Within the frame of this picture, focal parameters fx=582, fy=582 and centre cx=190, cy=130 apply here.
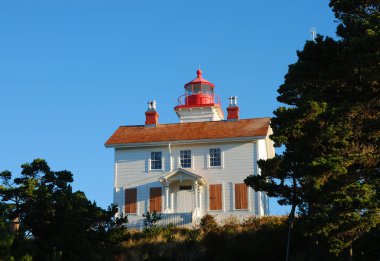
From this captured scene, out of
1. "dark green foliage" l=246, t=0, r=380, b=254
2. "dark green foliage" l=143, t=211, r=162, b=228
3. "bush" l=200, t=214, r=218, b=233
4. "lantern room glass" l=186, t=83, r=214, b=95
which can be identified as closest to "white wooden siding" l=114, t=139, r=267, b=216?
"bush" l=200, t=214, r=218, b=233

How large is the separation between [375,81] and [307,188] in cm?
334

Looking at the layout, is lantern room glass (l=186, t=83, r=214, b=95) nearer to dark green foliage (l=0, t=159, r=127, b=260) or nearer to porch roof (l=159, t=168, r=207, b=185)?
porch roof (l=159, t=168, r=207, b=185)

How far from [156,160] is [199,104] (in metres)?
7.43

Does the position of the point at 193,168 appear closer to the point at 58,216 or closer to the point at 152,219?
the point at 152,219

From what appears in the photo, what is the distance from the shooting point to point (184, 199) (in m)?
30.4

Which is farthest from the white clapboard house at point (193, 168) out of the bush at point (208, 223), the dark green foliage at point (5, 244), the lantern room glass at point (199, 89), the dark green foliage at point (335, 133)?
the dark green foliage at point (5, 244)

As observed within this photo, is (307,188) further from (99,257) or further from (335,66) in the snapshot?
(99,257)

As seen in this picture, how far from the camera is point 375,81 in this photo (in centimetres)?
1530

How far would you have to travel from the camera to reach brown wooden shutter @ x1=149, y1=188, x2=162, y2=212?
3012 cm

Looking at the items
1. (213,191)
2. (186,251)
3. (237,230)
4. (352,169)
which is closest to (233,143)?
(213,191)

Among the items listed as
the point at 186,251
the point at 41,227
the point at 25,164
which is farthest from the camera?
the point at 186,251

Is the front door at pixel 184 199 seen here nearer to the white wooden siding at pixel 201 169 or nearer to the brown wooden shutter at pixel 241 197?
the white wooden siding at pixel 201 169

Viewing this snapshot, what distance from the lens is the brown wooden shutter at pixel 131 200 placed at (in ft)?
99.9

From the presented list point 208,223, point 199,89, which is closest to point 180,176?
point 208,223
